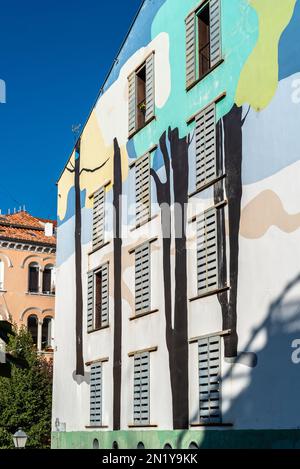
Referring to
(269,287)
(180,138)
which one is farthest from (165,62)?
(269,287)

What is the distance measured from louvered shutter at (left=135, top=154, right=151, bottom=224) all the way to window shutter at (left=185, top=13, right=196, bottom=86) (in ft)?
9.67

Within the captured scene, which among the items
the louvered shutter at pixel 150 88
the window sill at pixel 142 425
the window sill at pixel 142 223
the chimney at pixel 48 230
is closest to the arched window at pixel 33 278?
the chimney at pixel 48 230

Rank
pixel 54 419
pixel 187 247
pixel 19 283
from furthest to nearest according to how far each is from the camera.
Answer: pixel 19 283 < pixel 54 419 < pixel 187 247

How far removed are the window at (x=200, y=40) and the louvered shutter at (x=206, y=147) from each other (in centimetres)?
119

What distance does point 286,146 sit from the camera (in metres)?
15.1

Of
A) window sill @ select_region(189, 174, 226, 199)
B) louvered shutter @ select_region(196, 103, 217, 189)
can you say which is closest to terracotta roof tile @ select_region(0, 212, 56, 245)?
window sill @ select_region(189, 174, 226, 199)

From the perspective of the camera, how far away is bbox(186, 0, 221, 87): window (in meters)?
18.7

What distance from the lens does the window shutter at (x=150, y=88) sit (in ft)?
70.8

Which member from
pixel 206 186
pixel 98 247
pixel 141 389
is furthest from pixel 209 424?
pixel 98 247

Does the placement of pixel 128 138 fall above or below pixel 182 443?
above

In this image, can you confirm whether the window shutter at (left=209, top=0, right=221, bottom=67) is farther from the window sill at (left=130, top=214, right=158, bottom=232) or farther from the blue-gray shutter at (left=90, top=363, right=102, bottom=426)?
the blue-gray shutter at (left=90, top=363, right=102, bottom=426)

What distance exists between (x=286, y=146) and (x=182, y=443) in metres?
7.66

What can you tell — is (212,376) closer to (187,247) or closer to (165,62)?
(187,247)

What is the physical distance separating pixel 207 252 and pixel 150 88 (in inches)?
257
